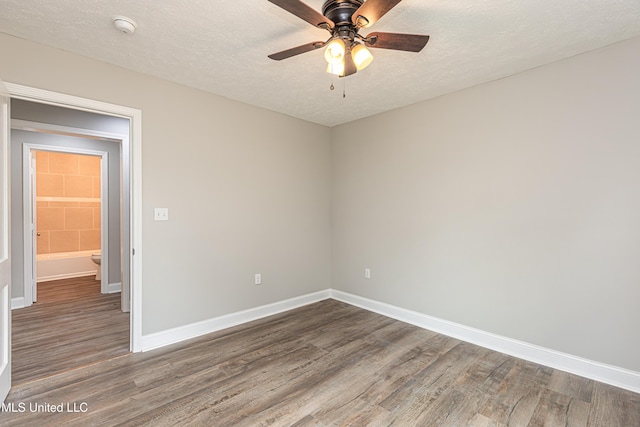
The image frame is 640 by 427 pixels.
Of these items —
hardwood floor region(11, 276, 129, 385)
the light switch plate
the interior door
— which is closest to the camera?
the interior door

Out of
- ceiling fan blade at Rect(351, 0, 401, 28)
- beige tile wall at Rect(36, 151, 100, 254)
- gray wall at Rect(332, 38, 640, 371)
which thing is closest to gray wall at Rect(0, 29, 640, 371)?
gray wall at Rect(332, 38, 640, 371)

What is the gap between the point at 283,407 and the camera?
6.57 ft

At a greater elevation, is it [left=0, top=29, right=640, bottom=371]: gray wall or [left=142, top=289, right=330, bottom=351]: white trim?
[left=0, top=29, right=640, bottom=371]: gray wall

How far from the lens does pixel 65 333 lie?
3.17 m

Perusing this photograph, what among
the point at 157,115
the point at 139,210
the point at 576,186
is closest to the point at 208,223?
the point at 139,210

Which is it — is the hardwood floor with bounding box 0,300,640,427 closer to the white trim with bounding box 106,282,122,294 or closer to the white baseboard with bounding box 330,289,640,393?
the white baseboard with bounding box 330,289,640,393

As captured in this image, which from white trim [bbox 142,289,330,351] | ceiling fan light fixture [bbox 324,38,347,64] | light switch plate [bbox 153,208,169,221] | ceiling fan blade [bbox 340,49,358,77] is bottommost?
white trim [bbox 142,289,330,351]

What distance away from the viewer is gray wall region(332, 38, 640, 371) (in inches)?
87.7

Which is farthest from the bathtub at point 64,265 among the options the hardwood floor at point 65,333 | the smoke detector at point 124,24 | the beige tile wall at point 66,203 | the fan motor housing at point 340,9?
the fan motor housing at point 340,9

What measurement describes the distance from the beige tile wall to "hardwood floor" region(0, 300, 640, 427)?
470 cm

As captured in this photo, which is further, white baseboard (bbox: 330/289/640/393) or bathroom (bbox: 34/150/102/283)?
bathroom (bbox: 34/150/102/283)

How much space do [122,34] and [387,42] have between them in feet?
6.05

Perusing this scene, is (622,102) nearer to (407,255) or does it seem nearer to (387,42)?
(387,42)

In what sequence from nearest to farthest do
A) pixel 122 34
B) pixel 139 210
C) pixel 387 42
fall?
pixel 387 42 < pixel 122 34 < pixel 139 210
